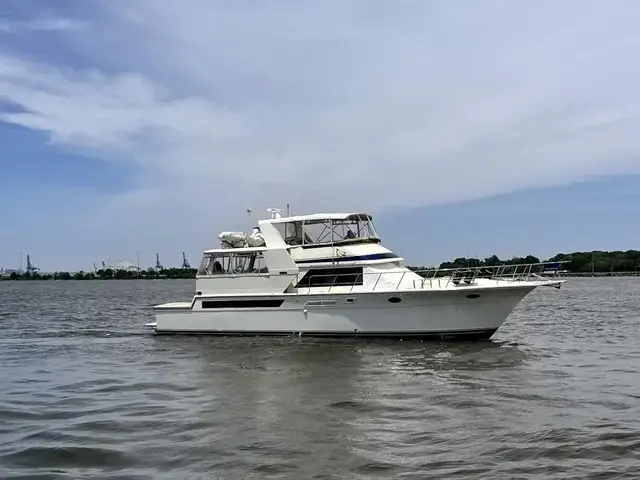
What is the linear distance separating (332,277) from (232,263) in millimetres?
4199

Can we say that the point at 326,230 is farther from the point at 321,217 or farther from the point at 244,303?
the point at 244,303

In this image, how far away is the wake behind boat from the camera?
22.7 m

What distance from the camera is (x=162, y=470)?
31.1 ft

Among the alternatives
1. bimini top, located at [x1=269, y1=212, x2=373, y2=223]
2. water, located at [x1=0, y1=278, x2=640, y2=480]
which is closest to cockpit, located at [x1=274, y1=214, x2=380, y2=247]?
bimini top, located at [x1=269, y1=212, x2=373, y2=223]

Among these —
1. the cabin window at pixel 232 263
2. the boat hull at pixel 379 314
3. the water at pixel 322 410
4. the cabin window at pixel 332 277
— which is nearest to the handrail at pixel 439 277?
the cabin window at pixel 332 277

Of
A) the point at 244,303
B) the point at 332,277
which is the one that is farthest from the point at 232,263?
the point at 332,277

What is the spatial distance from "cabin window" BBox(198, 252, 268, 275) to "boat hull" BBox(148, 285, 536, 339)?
115 centimetres

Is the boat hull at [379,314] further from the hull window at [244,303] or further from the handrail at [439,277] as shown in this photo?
the handrail at [439,277]

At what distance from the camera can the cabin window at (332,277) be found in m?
24.1

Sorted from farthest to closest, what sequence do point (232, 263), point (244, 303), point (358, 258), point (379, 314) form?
point (232, 263), point (244, 303), point (358, 258), point (379, 314)

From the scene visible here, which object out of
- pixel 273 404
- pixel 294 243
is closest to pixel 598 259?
pixel 294 243

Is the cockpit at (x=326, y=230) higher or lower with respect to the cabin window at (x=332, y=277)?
higher

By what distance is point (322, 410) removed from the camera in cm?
1336

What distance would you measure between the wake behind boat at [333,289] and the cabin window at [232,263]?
0.04 m
